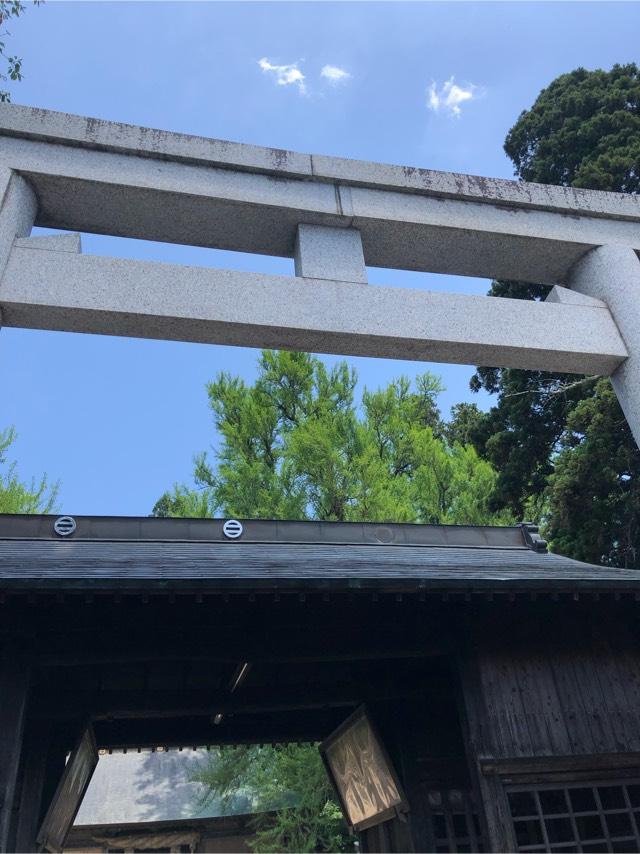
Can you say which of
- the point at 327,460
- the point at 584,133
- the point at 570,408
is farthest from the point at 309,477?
the point at 584,133

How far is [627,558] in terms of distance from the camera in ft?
46.3

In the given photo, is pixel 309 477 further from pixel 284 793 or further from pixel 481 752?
pixel 481 752

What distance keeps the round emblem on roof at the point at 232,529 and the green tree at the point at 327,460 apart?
727 centimetres

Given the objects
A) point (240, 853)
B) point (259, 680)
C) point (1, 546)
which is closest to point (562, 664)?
point (259, 680)

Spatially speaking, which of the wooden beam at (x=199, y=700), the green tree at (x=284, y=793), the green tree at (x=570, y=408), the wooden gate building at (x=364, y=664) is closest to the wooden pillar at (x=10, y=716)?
the wooden gate building at (x=364, y=664)

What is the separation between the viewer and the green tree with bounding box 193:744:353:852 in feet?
48.0

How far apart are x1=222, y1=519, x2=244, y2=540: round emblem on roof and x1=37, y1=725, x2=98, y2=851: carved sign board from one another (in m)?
2.59

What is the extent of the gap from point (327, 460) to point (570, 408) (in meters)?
5.65

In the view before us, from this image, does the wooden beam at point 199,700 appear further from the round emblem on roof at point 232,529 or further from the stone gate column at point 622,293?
the stone gate column at point 622,293

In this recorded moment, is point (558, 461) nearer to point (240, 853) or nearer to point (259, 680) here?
point (259, 680)

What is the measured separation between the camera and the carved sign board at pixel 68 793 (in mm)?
6492

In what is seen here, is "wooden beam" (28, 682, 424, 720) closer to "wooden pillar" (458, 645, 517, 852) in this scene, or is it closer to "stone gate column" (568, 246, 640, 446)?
"wooden pillar" (458, 645, 517, 852)

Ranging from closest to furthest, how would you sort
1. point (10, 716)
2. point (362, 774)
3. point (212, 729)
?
point (10, 716) < point (362, 774) < point (212, 729)

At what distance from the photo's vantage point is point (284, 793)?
15.9 metres
